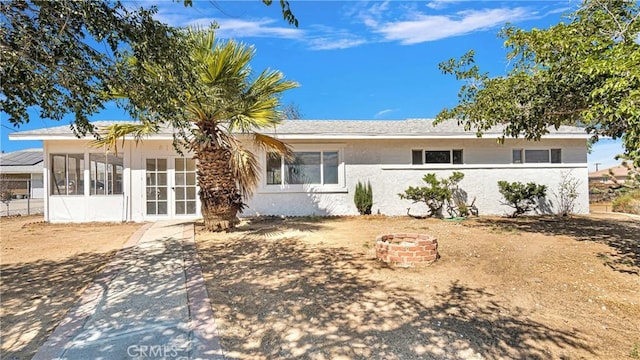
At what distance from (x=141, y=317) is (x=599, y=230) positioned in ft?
33.7

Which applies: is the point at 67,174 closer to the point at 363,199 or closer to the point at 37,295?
the point at 37,295

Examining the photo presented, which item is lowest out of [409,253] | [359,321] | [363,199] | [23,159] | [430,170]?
[359,321]

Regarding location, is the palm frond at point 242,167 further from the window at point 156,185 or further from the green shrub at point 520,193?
the green shrub at point 520,193

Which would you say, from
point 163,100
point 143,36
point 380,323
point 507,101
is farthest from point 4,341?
point 507,101

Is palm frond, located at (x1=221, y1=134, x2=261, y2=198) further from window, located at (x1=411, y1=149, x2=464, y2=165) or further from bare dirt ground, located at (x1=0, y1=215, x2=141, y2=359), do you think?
window, located at (x1=411, y1=149, x2=464, y2=165)

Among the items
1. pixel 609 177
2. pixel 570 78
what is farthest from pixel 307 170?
pixel 609 177

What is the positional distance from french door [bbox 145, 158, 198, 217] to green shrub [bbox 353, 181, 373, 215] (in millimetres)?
5372

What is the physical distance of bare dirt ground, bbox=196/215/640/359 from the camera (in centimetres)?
299

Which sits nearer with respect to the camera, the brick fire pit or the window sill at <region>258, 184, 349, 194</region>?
the brick fire pit

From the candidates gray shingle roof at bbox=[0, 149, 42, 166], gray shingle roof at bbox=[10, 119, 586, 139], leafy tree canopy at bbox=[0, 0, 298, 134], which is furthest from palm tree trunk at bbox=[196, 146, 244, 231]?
gray shingle roof at bbox=[0, 149, 42, 166]

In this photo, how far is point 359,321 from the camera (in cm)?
346

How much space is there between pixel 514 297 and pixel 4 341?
5242 millimetres

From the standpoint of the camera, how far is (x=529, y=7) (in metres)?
8.28

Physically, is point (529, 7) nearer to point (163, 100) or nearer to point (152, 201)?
point (163, 100)
